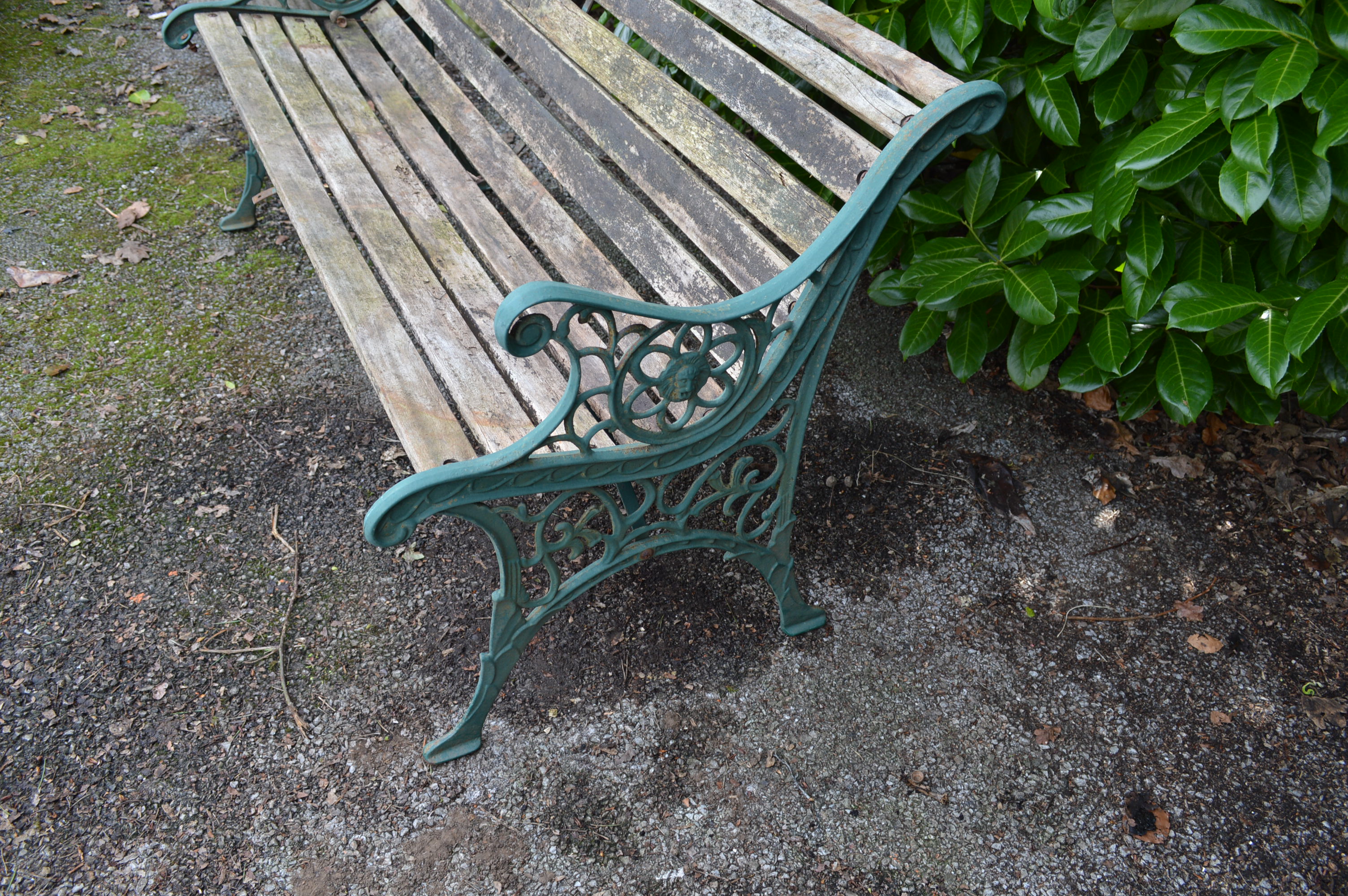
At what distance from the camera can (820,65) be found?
1.76 metres

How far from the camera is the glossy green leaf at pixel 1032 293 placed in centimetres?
205

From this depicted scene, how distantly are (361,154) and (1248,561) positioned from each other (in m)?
2.84

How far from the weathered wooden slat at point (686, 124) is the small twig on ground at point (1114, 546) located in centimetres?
138

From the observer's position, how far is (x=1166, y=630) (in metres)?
2.29

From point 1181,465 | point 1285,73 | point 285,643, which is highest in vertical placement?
point 1285,73

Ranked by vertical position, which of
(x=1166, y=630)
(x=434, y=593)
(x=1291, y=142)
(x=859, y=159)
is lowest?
(x=434, y=593)

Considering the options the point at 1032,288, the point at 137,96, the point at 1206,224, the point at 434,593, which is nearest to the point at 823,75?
the point at 1032,288

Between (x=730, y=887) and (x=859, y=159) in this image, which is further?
(x=730, y=887)

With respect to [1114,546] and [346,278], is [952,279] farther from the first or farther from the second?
[346,278]

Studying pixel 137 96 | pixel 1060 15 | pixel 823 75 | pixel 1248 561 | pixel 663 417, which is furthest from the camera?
pixel 137 96

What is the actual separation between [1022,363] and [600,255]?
1216 millimetres

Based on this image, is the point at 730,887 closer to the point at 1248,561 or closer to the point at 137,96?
the point at 1248,561

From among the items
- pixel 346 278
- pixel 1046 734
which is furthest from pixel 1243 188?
pixel 346 278

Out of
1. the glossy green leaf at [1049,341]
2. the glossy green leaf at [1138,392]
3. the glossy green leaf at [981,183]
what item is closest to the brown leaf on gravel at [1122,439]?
the glossy green leaf at [1138,392]
